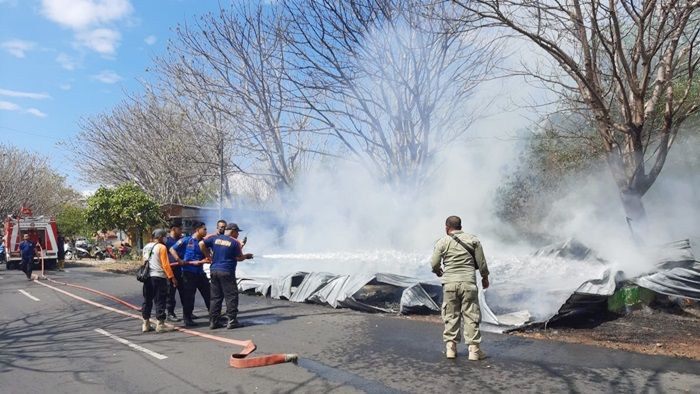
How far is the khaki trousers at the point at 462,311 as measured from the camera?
16.7 ft

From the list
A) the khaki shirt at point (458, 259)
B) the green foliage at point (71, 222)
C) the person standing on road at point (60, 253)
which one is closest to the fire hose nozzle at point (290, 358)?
the khaki shirt at point (458, 259)

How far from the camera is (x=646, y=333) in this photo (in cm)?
589

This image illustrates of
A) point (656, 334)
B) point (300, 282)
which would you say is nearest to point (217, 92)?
point (300, 282)

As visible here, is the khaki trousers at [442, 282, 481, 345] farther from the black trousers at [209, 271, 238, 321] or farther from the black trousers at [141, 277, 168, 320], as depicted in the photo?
the black trousers at [141, 277, 168, 320]

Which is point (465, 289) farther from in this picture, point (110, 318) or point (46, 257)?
point (46, 257)

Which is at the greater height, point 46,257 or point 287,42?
point 287,42

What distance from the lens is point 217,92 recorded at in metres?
16.0

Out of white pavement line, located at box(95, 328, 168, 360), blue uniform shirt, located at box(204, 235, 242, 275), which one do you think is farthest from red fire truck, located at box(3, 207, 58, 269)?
blue uniform shirt, located at box(204, 235, 242, 275)

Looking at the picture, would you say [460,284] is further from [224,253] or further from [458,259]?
[224,253]

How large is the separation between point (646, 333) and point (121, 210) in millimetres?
17851

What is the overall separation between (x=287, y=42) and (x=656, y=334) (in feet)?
33.9

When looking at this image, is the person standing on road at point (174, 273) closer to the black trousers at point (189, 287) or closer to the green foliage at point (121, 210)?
the black trousers at point (189, 287)

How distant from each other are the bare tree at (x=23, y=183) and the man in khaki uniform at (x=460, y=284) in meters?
39.3

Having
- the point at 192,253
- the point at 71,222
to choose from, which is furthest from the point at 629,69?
the point at 71,222
